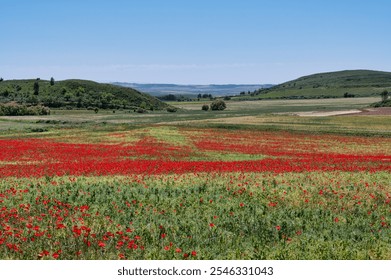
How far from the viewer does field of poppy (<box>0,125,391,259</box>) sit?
1086 centimetres

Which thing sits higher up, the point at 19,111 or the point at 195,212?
the point at 195,212

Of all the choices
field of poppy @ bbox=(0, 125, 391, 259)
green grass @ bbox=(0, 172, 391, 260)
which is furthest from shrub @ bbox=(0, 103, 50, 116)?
green grass @ bbox=(0, 172, 391, 260)

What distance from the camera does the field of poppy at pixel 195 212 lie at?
10.9 metres

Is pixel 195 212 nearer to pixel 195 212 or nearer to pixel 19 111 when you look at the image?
pixel 195 212

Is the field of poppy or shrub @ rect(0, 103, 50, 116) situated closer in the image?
the field of poppy

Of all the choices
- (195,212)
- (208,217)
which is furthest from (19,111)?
(208,217)

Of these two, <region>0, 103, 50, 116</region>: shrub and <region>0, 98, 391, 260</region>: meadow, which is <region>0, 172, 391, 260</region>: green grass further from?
<region>0, 103, 50, 116</region>: shrub

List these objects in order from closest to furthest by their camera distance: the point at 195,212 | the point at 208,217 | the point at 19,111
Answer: the point at 208,217 < the point at 195,212 < the point at 19,111

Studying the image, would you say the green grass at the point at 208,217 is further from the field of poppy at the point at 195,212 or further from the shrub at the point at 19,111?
the shrub at the point at 19,111

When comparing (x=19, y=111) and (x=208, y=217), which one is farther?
(x=19, y=111)

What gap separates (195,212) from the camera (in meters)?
14.8

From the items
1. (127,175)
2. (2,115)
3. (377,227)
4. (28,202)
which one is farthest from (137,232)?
(2,115)

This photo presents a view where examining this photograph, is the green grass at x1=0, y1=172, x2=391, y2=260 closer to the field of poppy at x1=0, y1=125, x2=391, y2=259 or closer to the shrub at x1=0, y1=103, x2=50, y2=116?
Answer: the field of poppy at x1=0, y1=125, x2=391, y2=259

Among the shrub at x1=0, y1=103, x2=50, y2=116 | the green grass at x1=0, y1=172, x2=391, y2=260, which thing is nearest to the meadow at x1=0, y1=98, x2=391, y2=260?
the green grass at x1=0, y1=172, x2=391, y2=260
